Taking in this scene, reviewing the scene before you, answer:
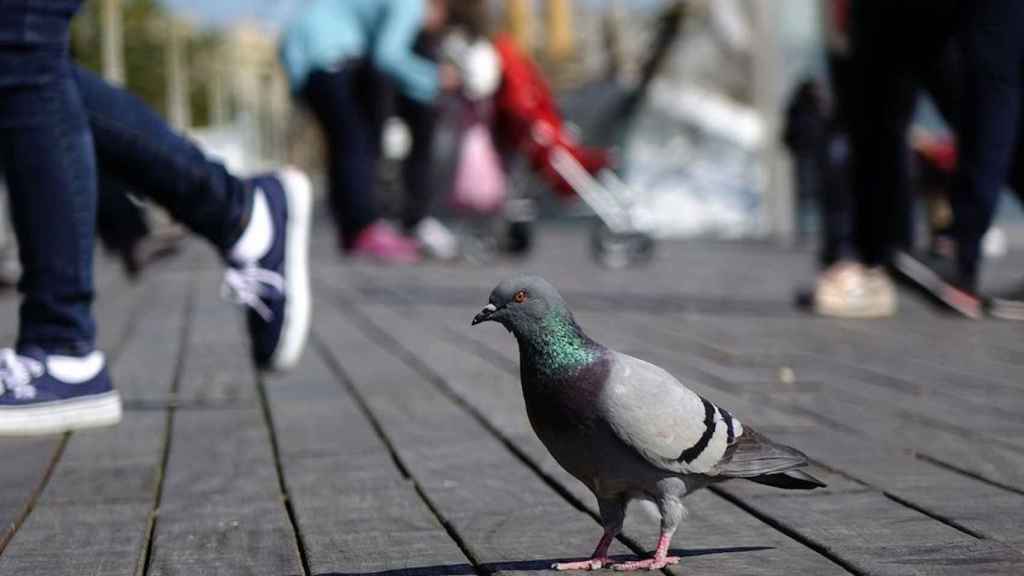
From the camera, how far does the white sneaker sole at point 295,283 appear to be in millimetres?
4363

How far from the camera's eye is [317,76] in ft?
29.7

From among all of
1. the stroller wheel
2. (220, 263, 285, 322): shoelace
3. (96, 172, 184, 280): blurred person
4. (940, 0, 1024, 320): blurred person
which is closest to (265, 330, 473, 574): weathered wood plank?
(220, 263, 285, 322): shoelace

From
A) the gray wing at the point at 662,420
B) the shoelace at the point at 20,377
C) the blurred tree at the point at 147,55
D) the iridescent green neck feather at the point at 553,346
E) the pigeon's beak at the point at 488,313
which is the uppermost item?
the pigeon's beak at the point at 488,313

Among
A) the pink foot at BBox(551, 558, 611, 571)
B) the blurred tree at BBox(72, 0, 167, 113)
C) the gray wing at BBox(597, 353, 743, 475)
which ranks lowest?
the blurred tree at BBox(72, 0, 167, 113)

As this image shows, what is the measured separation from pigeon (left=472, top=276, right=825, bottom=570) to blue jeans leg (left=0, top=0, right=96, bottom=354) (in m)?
1.74

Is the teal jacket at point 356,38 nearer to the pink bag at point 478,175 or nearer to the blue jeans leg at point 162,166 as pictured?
the pink bag at point 478,175

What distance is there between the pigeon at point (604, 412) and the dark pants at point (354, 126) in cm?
695

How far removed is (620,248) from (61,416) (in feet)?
23.3

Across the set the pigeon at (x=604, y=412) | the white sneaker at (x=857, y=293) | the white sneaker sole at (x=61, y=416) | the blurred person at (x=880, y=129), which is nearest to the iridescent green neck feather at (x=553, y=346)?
the pigeon at (x=604, y=412)

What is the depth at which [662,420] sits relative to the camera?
2.16 m

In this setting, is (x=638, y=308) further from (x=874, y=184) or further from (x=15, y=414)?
(x=15, y=414)

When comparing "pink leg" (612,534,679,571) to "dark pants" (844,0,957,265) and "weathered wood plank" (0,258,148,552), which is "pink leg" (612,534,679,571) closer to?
"weathered wood plank" (0,258,148,552)

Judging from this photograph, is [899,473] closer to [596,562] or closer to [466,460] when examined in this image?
[466,460]

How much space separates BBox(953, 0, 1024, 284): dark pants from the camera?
5.46 meters
